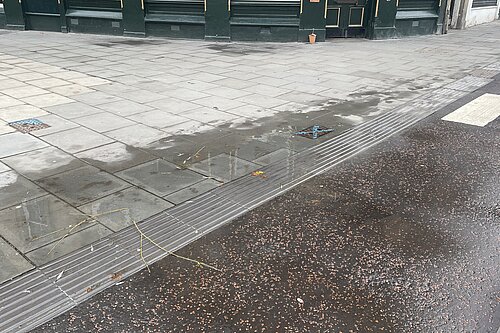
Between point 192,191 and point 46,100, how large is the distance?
440 centimetres

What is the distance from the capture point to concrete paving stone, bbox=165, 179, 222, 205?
14.0ft

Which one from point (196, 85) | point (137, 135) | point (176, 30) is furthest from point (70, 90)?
point (176, 30)

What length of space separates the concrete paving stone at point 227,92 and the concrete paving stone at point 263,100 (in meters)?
0.20

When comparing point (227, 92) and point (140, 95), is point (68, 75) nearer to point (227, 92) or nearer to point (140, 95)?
point (140, 95)

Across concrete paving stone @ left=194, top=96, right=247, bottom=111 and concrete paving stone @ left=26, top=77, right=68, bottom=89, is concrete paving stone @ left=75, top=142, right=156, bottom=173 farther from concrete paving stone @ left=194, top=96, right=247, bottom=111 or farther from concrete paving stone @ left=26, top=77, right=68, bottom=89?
concrete paving stone @ left=26, top=77, right=68, bottom=89

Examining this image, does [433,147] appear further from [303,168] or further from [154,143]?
[154,143]

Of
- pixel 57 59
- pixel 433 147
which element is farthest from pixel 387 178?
pixel 57 59

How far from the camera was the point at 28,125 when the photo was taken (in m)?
6.18

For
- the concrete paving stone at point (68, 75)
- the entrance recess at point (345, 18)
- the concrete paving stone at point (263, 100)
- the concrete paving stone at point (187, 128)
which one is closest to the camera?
the concrete paving stone at point (187, 128)

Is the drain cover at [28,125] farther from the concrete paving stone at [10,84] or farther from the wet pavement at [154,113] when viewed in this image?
the concrete paving stone at [10,84]

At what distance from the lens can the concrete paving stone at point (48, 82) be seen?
8.43m

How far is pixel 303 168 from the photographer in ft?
16.8

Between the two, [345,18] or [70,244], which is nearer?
[70,244]

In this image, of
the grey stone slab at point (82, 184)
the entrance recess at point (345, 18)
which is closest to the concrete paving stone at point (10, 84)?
the grey stone slab at point (82, 184)
